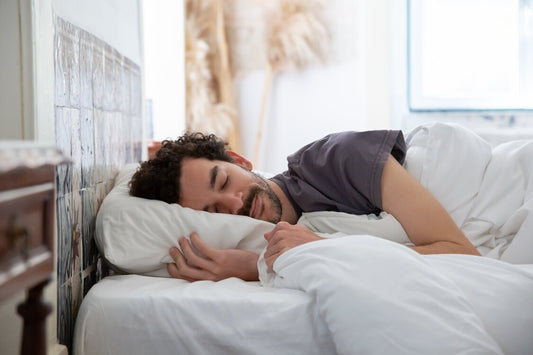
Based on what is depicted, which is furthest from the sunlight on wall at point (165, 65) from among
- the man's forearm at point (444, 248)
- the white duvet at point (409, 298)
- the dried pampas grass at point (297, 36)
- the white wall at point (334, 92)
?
the white duvet at point (409, 298)

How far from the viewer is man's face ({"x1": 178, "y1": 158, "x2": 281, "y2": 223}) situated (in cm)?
150

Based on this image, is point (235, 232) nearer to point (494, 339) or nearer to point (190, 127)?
point (494, 339)

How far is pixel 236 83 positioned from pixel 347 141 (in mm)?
2424

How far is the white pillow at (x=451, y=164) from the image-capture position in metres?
1.54

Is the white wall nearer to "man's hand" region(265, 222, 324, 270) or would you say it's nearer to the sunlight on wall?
the sunlight on wall

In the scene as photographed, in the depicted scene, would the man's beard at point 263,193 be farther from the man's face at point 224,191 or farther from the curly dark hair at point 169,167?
the curly dark hair at point 169,167

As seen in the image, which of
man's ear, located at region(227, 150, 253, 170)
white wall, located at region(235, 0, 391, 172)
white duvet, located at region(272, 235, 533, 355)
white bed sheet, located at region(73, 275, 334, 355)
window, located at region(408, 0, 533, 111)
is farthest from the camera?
white wall, located at region(235, 0, 391, 172)

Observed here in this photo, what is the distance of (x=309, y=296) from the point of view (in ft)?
3.77

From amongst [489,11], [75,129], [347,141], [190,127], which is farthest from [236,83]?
[75,129]

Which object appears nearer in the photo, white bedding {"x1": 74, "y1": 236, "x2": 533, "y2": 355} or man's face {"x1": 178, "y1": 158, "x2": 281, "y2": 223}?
white bedding {"x1": 74, "y1": 236, "x2": 533, "y2": 355}

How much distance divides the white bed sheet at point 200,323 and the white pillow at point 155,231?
159 mm

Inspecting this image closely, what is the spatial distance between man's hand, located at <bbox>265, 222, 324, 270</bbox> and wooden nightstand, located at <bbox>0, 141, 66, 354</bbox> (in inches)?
24.6

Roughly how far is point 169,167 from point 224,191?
154 mm

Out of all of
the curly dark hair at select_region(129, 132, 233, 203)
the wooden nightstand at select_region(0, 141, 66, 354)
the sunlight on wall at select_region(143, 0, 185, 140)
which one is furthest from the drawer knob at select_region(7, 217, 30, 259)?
the sunlight on wall at select_region(143, 0, 185, 140)
